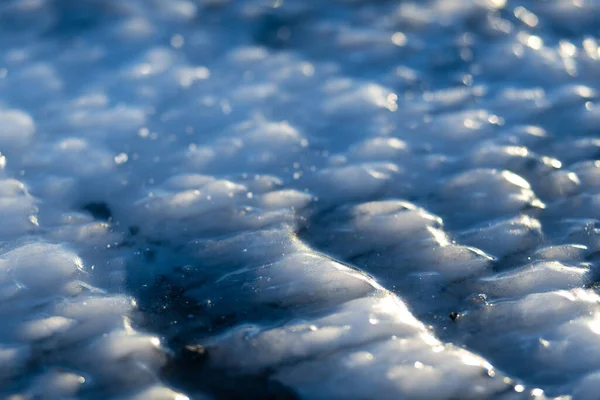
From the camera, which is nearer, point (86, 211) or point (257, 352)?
point (257, 352)

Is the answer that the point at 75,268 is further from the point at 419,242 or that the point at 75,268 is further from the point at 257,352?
the point at 419,242

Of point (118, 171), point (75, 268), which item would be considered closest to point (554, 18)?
point (118, 171)

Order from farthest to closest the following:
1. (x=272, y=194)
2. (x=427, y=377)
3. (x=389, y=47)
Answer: (x=389, y=47)
(x=272, y=194)
(x=427, y=377)

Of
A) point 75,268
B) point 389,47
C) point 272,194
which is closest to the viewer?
point 75,268

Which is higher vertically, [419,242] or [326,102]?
[326,102]

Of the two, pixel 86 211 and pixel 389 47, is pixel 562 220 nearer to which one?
pixel 389 47

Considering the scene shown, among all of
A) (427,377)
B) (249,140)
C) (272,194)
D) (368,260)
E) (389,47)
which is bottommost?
(427,377)

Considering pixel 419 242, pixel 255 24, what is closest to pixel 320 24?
pixel 255 24
